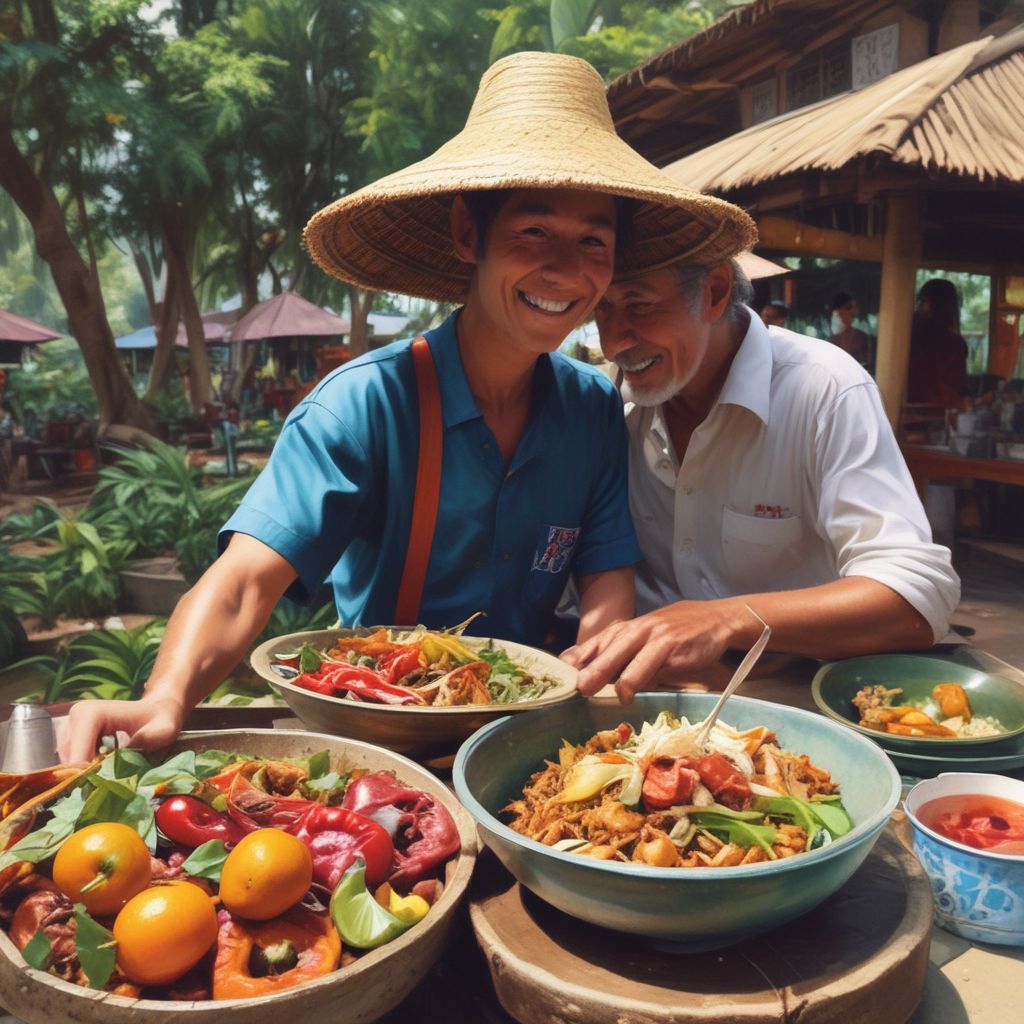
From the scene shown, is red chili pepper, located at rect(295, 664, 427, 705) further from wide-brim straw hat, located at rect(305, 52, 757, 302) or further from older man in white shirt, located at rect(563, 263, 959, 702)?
wide-brim straw hat, located at rect(305, 52, 757, 302)

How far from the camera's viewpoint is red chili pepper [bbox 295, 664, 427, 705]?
5.79 ft

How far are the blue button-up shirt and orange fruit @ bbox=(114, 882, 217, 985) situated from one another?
109 cm

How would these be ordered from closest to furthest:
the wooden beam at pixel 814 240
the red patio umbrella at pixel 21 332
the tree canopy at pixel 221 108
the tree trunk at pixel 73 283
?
1. the wooden beam at pixel 814 240
2. the tree trunk at pixel 73 283
3. the tree canopy at pixel 221 108
4. the red patio umbrella at pixel 21 332

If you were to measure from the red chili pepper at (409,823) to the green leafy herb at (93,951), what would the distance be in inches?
13.4

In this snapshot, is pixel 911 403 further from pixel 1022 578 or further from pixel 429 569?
pixel 429 569

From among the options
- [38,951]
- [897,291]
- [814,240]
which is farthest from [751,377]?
[814,240]

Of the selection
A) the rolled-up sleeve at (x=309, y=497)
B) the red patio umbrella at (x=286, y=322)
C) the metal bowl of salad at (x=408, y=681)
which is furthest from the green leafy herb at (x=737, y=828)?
the red patio umbrella at (x=286, y=322)

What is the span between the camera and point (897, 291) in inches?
274

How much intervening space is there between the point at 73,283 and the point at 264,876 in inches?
471

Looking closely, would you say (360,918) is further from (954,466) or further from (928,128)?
(954,466)

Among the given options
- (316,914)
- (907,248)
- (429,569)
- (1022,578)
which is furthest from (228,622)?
(1022,578)

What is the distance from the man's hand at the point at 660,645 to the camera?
5.44ft

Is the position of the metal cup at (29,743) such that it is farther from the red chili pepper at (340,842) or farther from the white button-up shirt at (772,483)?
the white button-up shirt at (772,483)

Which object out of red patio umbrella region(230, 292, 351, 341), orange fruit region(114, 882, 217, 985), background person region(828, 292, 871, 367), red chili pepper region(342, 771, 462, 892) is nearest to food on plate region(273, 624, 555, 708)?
red chili pepper region(342, 771, 462, 892)
